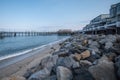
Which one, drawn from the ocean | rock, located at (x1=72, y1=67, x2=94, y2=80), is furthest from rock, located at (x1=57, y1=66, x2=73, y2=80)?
the ocean

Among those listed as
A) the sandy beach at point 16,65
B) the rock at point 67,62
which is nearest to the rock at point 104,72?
the rock at point 67,62

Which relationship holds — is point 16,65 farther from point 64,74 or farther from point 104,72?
point 104,72

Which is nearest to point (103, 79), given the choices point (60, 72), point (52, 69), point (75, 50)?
point (60, 72)

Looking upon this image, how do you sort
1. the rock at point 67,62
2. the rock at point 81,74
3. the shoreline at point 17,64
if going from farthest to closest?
the shoreline at point 17,64 → the rock at point 67,62 → the rock at point 81,74

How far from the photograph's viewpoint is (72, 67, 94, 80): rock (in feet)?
11.2

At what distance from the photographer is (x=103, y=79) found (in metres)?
3.03

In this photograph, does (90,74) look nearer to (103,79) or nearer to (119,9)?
(103,79)

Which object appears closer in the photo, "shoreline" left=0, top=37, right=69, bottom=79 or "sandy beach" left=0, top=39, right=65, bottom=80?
"sandy beach" left=0, top=39, right=65, bottom=80

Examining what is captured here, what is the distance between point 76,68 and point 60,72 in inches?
20.3

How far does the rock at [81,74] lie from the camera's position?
11.2 feet

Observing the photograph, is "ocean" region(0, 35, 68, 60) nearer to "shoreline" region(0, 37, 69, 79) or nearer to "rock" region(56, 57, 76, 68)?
"shoreline" region(0, 37, 69, 79)

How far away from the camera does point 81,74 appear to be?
144 inches

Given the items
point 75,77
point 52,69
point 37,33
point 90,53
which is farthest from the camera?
point 37,33

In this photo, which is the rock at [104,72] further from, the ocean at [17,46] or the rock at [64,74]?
the ocean at [17,46]
